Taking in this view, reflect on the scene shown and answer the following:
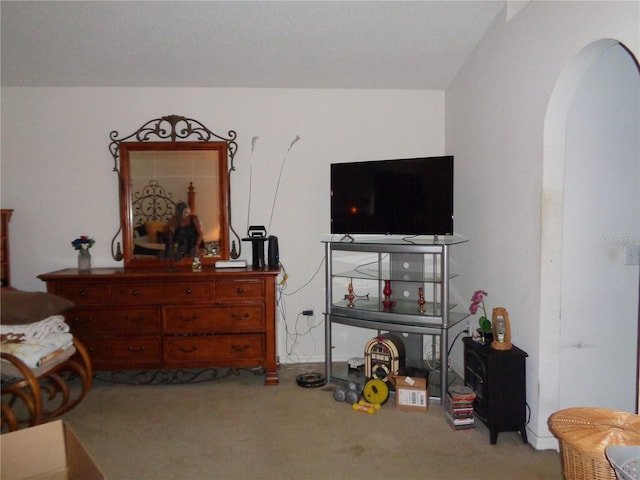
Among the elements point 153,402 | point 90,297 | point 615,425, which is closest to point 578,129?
point 615,425

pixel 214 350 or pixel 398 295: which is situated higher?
pixel 398 295

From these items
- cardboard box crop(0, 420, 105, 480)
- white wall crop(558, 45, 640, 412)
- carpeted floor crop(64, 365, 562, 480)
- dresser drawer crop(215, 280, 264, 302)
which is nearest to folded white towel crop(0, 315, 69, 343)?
carpeted floor crop(64, 365, 562, 480)

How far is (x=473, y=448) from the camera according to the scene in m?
2.59

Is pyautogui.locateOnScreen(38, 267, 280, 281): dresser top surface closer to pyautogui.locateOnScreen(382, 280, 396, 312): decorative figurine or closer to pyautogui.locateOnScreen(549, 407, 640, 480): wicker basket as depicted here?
pyautogui.locateOnScreen(382, 280, 396, 312): decorative figurine

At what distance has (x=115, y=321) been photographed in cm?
356

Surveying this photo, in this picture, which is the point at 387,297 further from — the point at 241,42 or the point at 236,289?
the point at 241,42

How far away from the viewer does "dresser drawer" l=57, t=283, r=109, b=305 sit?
3.53 m

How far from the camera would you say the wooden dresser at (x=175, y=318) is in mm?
3547

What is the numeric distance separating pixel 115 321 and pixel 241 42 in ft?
7.42

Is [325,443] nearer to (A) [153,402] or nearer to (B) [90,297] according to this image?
(A) [153,402]

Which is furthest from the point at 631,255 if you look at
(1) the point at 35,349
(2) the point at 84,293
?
(2) the point at 84,293

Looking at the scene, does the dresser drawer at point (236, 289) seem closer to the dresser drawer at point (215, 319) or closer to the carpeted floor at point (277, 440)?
the dresser drawer at point (215, 319)

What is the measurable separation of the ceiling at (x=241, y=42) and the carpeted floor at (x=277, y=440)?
2.47 meters

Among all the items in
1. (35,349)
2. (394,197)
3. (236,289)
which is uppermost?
(394,197)
